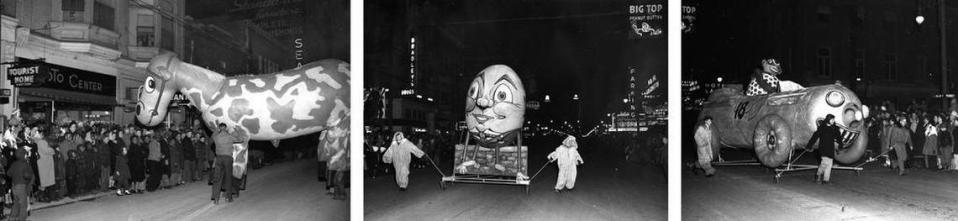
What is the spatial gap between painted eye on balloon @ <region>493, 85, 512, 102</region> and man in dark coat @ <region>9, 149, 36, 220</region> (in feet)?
10.7

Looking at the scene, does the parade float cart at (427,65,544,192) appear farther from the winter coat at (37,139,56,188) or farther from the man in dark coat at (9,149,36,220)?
the man in dark coat at (9,149,36,220)

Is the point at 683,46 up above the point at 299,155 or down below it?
above

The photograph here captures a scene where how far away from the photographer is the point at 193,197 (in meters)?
3.82

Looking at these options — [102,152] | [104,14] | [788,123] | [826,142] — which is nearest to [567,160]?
[788,123]

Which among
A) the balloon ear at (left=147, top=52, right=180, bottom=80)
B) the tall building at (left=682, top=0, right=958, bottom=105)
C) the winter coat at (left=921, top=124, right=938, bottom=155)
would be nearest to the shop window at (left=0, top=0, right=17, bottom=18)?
the balloon ear at (left=147, top=52, right=180, bottom=80)

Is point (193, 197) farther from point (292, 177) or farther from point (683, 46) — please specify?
point (683, 46)

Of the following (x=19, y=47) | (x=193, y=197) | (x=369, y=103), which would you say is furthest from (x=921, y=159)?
(x=19, y=47)

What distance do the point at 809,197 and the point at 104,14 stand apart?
4854 millimetres

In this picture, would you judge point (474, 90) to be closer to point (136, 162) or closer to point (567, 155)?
point (567, 155)

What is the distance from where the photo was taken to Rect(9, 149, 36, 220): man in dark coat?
3383 millimetres

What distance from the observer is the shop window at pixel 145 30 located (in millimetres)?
3638

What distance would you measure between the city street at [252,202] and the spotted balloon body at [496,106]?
4.36 feet

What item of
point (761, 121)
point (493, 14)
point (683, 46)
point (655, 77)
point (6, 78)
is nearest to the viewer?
point (6, 78)

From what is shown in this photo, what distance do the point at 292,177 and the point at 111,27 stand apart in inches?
60.3
